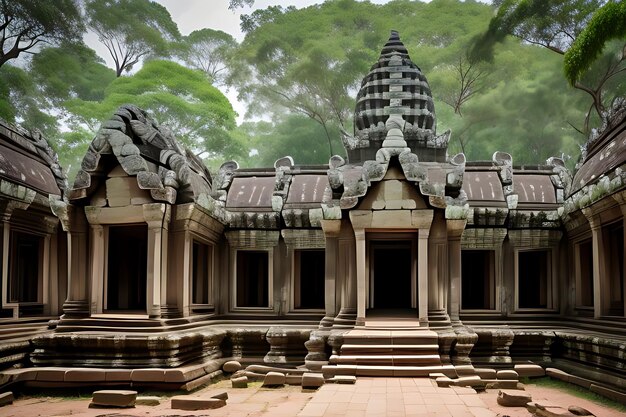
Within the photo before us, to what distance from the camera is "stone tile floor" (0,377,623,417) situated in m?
8.19

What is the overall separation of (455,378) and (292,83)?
28.6 meters

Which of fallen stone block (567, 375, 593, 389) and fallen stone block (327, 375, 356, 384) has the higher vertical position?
fallen stone block (327, 375, 356, 384)

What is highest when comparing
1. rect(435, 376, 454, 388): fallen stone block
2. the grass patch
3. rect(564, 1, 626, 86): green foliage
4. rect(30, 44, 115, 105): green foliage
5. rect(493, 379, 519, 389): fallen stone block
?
rect(30, 44, 115, 105): green foliage

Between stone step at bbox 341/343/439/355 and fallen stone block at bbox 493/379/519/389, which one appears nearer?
stone step at bbox 341/343/439/355

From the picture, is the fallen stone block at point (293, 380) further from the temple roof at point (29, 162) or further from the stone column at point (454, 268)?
the temple roof at point (29, 162)

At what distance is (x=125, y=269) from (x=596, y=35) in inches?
536

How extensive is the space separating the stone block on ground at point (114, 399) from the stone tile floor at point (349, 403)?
13 centimetres

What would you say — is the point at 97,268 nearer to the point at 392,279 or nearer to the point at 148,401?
the point at 148,401

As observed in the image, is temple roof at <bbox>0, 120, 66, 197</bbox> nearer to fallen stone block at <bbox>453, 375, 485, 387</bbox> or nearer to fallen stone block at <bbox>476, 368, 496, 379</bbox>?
fallen stone block at <bbox>453, 375, 485, 387</bbox>

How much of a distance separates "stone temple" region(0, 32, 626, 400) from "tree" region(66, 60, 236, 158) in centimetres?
1868

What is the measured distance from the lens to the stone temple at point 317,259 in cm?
1123

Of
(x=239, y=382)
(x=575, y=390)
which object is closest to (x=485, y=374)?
(x=575, y=390)

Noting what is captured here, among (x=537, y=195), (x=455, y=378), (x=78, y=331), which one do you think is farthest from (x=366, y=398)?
(x=537, y=195)

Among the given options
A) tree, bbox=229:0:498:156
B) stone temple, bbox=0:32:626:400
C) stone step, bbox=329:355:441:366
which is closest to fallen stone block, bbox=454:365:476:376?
stone temple, bbox=0:32:626:400
